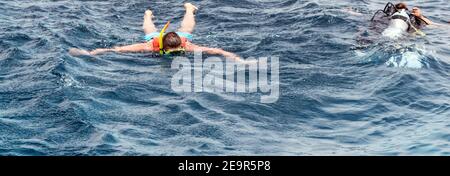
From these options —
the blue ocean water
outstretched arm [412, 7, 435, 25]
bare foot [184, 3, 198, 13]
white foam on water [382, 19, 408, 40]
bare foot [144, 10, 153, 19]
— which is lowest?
the blue ocean water

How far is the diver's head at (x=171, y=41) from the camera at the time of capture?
41.9ft

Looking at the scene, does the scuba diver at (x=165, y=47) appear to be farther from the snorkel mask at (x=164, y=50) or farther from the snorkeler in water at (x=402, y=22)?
the snorkeler in water at (x=402, y=22)

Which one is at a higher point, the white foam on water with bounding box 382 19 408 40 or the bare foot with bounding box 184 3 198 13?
the bare foot with bounding box 184 3 198 13

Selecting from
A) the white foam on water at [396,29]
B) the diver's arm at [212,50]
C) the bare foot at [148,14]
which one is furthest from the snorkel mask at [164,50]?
the white foam on water at [396,29]

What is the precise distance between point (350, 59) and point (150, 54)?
4090 mm

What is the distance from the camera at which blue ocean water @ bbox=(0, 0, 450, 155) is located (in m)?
8.73

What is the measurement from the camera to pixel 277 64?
12.6 metres

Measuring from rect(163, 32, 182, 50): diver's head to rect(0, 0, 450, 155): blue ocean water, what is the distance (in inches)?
11.8

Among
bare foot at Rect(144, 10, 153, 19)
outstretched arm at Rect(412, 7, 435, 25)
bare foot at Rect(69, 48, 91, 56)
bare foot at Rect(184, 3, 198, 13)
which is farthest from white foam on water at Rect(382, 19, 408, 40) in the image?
bare foot at Rect(69, 48, 91, 56)

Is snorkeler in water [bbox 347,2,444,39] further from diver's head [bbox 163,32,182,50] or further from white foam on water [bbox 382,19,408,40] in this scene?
diver's head [bbox 163,32,182,50]

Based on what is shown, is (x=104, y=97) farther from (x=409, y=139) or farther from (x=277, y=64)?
(x=409, y=139)

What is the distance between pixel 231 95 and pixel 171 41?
8.28ft

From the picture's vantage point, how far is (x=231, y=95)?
1081cm
